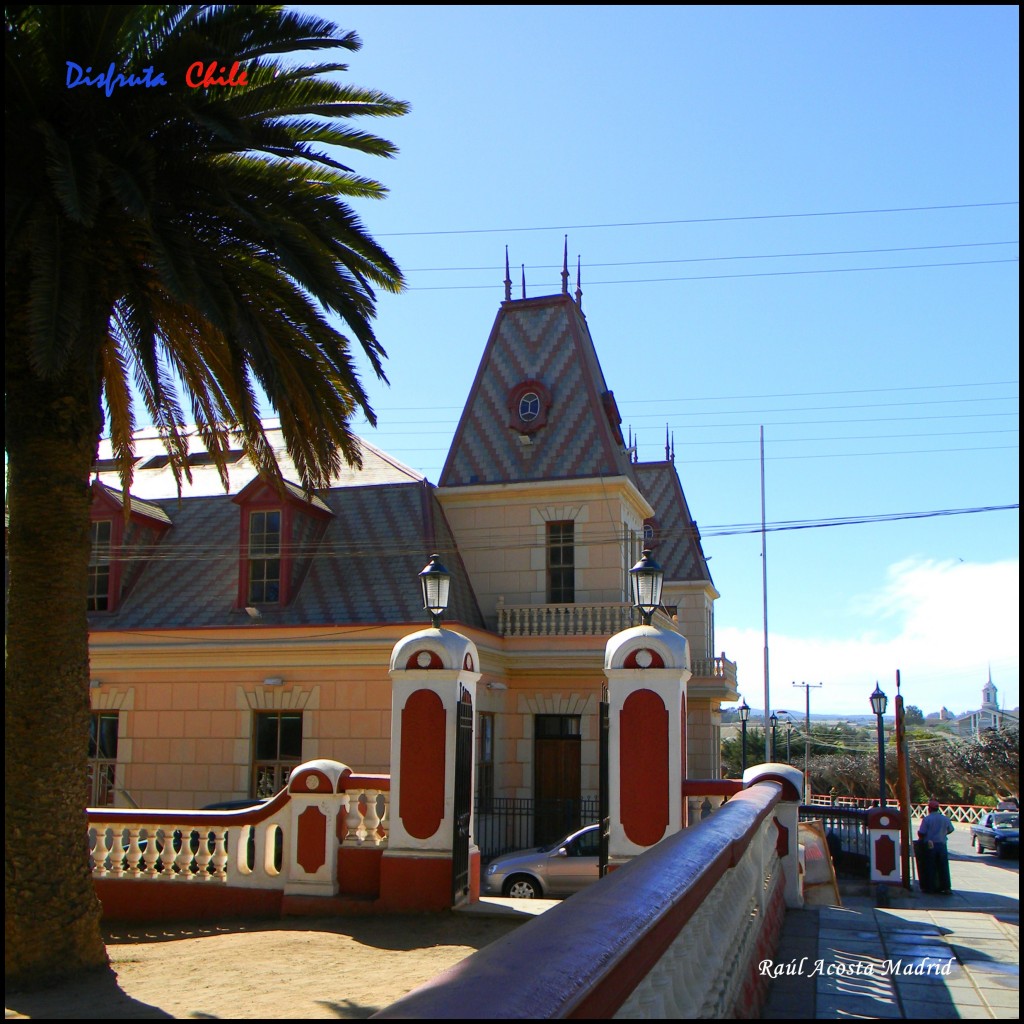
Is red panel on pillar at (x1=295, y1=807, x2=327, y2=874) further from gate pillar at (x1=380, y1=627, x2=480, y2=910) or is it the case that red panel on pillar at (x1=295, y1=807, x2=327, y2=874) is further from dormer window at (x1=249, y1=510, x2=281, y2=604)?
dormer window at (x1=249, y1=510, x2=281, y2=604)

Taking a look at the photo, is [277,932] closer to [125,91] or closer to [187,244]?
[187,244]

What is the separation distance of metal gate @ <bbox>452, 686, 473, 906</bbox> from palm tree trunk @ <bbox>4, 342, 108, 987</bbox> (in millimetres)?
4207

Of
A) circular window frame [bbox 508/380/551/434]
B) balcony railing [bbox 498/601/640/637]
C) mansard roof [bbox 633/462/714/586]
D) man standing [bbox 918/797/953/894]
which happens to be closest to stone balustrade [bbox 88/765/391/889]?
man standing [bbox 918/797/953/894]

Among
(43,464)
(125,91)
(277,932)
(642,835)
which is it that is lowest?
(277,932)

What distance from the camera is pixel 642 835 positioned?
11844mm

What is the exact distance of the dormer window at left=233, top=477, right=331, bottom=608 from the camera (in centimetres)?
2242

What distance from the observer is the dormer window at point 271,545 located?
22.4 m

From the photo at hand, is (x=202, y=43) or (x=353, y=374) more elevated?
(x=202, y=43)

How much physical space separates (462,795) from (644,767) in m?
2.40

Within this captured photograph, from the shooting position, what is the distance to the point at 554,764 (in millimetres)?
23000

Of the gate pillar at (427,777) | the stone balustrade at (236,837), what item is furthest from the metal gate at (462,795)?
the stone balustrade at (236,837)

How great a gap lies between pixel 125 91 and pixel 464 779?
8.47 metres

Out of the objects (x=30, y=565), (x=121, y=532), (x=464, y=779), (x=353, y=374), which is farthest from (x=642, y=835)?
(x=121, y=532)

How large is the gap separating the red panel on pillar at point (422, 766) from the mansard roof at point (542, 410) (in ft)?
37.4
